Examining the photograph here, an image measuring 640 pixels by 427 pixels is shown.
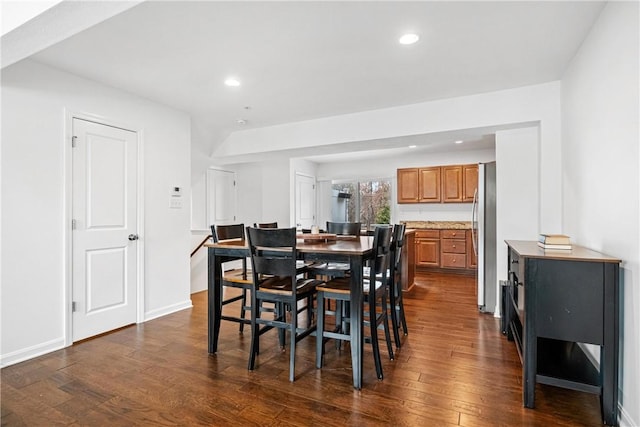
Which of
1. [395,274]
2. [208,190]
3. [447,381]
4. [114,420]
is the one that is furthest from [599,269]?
[208,190]

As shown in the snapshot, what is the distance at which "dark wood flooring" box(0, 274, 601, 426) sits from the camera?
6.20 ft

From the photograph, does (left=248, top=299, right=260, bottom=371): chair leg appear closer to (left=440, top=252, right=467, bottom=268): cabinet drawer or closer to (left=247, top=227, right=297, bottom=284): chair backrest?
(left=247, top=227, right=297, bottom=284): chair backrest

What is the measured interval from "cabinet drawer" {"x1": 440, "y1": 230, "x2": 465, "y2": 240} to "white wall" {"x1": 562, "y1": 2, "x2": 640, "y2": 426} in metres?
3.67

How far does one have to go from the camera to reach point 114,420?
1883 millimetres

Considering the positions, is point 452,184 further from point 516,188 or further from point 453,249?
point 516,188

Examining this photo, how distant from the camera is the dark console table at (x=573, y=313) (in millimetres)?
1771

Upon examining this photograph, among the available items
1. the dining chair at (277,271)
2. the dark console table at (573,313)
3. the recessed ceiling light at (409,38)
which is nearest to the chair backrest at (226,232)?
the dining chair at (277,271)

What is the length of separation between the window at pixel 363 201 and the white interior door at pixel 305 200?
21.7 inches

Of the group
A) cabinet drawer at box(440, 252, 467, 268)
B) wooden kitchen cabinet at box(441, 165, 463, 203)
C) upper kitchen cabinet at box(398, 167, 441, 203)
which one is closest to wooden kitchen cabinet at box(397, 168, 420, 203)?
upper kitchen cabinet at box(398, 167, 441, 203)

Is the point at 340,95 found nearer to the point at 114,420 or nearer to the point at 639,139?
the point at 639,139

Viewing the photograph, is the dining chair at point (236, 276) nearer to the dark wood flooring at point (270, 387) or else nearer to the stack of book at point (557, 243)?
the dark wood flooring at point (270, 387)

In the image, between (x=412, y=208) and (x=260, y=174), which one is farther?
(x=412, y=208)

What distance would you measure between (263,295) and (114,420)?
43.1 inches

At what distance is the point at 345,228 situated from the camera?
395 cm
